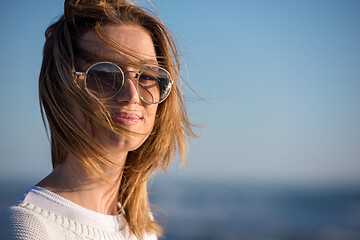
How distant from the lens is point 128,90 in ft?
5.46

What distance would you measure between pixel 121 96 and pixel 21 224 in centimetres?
72

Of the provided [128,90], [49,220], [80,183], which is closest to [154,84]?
[128,90]

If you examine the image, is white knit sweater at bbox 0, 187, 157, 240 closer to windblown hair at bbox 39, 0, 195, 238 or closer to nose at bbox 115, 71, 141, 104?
windblown hair at bbox 39, 0, 195, 238

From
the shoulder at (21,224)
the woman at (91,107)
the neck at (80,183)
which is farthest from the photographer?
the neck at (80,183)

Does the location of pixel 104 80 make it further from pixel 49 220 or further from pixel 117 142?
pixel 49 220

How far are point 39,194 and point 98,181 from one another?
322 mm

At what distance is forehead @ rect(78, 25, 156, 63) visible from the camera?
1651 mm

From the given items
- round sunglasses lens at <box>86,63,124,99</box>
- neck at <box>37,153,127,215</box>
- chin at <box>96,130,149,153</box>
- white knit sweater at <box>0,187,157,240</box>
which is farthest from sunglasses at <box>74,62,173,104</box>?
white knit sweater at <box>0,187,157,240</box>

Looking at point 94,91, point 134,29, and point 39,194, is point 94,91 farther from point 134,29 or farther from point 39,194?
point 39,194

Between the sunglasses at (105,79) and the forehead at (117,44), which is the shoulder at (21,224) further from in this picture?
the forehead at (117,44)

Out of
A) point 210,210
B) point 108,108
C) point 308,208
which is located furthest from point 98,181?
point 308,208

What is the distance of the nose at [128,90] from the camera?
5.43 ft

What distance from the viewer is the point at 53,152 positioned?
1.95 m

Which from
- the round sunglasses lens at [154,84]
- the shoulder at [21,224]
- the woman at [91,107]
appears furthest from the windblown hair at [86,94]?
the shoulder at [21,224]
